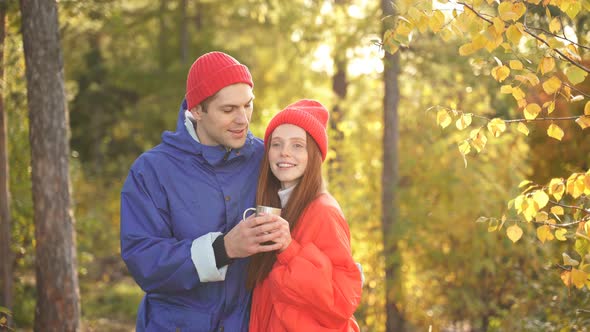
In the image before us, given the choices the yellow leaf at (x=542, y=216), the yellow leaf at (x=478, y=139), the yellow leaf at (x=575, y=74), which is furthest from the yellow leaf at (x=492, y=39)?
the yellow leaf at (x=542, y=216)

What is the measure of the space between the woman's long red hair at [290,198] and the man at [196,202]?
102mm

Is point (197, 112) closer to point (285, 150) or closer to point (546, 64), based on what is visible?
point (285, 150)

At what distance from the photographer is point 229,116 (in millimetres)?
2963

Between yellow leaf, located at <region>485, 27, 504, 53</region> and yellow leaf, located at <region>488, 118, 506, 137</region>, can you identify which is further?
yellow leaf, located at <region>488, 118, 506, 137</region>

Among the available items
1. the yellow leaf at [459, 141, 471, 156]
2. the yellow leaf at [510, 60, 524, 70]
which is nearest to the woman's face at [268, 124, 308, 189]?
the yellow leaf at [459, 141, 471, 156]

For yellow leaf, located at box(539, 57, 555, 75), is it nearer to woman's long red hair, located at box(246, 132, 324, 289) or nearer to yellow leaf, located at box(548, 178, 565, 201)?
yellow leaf, located at box(548, 178, 565, 201)

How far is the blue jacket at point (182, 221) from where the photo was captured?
9.23ft

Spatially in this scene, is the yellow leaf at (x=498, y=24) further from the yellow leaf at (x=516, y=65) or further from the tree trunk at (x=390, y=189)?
the tree trunk at (x=390, y=189)

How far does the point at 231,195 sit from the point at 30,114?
2.54m

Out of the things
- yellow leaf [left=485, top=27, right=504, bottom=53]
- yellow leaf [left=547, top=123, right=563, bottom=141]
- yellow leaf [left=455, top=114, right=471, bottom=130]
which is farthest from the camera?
yellow leaf [left=455, top=114, right=471, bottom=130]

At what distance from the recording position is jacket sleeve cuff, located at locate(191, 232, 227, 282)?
2715 millimetres

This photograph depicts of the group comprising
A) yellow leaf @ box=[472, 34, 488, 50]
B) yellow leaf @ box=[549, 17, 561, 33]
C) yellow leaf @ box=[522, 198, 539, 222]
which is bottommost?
yellow leaf @ box=[522, 198, 539, 222]

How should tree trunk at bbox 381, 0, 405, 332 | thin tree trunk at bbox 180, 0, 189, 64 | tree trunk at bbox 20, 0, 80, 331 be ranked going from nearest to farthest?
tree trunk at bbox 20, 0, 80, 331 < tree trunk at bbox 381, 0, 405, 332 < thin tree trunk at bbox 180, 0, 189, 64

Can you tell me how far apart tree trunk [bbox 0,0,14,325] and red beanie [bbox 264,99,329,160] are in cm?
352
